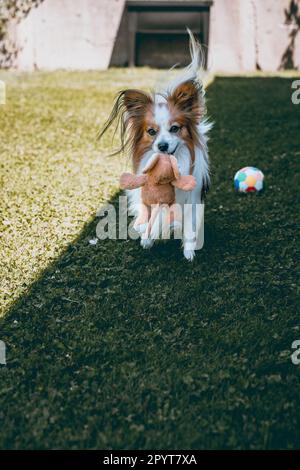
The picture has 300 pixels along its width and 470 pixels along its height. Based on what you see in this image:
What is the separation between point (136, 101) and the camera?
3.61 m

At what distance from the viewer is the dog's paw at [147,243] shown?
4.05m

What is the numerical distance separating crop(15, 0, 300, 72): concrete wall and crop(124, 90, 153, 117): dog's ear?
8.51 meters

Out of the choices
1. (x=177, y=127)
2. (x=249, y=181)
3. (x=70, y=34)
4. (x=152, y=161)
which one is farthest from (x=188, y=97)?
(x=70, y=34)

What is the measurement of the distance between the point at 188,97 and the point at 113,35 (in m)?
9.14

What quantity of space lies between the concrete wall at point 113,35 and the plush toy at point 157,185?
854 cm

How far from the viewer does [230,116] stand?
7.83 m

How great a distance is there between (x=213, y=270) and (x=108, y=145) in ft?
11.0

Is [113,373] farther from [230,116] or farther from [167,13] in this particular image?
[167,13]

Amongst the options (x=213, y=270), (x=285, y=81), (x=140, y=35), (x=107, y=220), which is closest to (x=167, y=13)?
(x=140, y=35)
